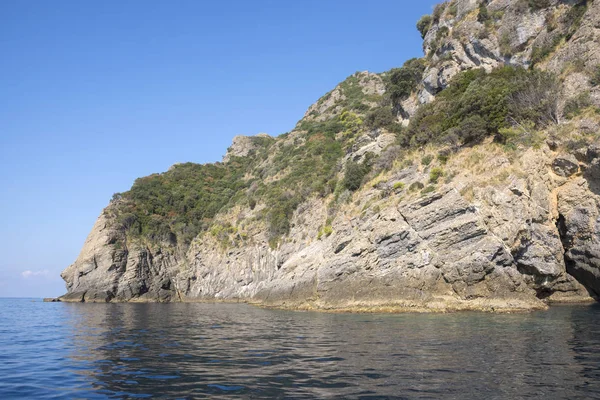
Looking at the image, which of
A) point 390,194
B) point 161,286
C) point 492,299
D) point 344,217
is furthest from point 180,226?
point 492,299

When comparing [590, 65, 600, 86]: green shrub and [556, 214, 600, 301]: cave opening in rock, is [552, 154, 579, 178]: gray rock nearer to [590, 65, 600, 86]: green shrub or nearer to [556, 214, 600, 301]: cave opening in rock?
[556, 214, 600, 301]: cave opening in rock

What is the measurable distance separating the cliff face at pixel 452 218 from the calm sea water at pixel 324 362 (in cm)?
816

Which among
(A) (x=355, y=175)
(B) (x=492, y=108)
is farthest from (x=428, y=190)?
(A) (x=355, y=175)

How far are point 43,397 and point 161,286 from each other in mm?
68357

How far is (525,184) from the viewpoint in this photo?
1241 inches

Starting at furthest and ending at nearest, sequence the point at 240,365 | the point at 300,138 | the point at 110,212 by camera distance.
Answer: the point at 300,138
the point at 110,212
the point at 240,365

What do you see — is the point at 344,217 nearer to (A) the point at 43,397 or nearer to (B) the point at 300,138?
(A) the point at 43,397

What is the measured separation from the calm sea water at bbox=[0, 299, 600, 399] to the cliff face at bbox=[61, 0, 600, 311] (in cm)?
816

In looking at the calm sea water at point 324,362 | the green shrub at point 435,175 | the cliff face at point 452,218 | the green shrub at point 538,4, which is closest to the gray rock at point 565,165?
the cliff face at point 452,218

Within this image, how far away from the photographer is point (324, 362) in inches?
518

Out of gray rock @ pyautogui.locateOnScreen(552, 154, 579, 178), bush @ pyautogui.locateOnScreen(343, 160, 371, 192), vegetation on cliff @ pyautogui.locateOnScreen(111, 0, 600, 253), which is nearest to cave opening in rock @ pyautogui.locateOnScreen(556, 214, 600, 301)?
gray rock @ pyautogui.locateOnScreen(552, 154, 579, 178)

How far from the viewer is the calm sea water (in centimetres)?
988

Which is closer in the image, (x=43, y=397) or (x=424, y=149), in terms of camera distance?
(x=43, y=397)

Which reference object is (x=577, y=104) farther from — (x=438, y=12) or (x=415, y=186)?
(x=438, y=12)
